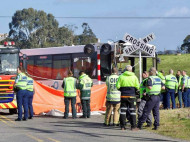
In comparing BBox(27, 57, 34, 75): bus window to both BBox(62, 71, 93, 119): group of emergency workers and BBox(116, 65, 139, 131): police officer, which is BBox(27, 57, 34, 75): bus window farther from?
BBox(116, 65, 139, 131): police officer

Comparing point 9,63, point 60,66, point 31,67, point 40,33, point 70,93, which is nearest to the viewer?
point 70,93

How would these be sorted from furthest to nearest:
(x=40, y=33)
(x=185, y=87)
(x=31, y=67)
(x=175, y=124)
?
(x=40, y=33) < (x=31, y=67) < (x=185, y=87) < (x=175, y=124)

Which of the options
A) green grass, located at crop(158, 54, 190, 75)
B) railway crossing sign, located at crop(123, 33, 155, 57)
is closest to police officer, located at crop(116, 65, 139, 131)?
railway crossing sign, located at crop(123, 33, 155, 57)

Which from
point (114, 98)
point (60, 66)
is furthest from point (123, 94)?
point (60, 66)

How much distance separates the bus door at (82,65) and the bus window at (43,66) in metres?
1.87

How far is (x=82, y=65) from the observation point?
2677cm

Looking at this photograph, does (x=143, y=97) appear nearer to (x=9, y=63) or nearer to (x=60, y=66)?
(x=9, y=63)

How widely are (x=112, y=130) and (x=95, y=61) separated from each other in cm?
1105

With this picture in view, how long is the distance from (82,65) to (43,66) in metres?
3.03

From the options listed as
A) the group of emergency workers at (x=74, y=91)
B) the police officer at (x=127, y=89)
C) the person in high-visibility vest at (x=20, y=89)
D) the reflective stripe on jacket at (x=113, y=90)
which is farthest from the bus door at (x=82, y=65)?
the police officer at (x=127, y=89)

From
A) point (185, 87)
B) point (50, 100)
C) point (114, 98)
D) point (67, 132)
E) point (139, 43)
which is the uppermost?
point (139, 43)

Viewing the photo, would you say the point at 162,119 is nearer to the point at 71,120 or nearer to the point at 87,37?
the point at 71,120

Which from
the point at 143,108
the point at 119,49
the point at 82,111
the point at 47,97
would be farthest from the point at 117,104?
the point at 119,49

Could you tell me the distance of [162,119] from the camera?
17766 millimetres
